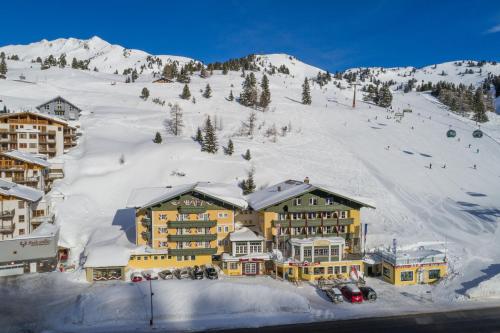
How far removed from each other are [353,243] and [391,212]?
55.1 feet

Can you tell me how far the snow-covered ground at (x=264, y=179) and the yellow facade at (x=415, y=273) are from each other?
4.66 feet

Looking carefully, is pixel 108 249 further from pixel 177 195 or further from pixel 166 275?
pixel 177 195

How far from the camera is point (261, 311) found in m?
31.6

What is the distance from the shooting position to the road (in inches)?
1120

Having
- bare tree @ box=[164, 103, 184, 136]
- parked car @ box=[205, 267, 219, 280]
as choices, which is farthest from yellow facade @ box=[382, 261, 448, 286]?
bare tree @ box=[164, 103, 184, 136]

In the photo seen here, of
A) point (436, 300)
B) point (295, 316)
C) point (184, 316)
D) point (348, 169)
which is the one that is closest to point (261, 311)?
point (295, 316)

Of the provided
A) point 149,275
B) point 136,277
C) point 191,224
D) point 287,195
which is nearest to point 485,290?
point 287,195

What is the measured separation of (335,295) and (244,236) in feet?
37.8

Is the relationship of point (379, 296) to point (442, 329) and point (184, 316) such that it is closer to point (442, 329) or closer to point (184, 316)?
point (442, 329)

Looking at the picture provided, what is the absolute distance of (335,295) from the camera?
111 ft

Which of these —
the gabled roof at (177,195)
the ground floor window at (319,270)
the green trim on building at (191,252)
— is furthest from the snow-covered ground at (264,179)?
the gabled roof at (177,195)

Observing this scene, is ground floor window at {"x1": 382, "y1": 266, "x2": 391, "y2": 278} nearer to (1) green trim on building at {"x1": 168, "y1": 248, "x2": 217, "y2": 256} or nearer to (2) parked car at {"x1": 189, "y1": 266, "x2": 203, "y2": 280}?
(1) green trim on building at {"x1": 168, "y1": 248, "x2": 217, "y2": 256}

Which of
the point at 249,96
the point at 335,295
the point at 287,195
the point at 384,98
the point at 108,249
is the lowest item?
the point at 335,295

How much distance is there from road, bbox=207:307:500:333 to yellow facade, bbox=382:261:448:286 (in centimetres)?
745
